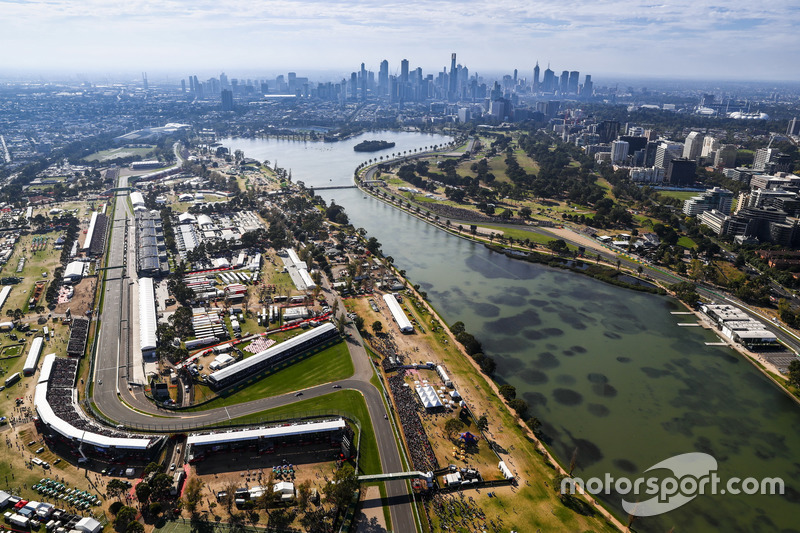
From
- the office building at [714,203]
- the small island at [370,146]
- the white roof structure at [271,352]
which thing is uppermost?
the small island at [370,146]

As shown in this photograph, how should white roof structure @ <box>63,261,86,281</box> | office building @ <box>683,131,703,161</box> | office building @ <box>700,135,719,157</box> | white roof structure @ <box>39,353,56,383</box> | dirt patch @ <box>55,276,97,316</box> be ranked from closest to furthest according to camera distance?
1. white roof structure @ <box>39,353,56,383</box>
2. dirt patch @ <box>55,276,97,316</box>
3. white roof structure @ <box>63,261,86,281</box>
4. office building @ <box>700,135,719,157</box>
5. office building @ <box>683,131,703,161</box>

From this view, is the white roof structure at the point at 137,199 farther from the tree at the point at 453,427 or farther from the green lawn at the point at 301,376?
the tree at the point at 453,427

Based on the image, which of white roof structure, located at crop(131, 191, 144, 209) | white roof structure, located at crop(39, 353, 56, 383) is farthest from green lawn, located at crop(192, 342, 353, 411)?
white roof structure, located at crop(131, 191, 144, 209)

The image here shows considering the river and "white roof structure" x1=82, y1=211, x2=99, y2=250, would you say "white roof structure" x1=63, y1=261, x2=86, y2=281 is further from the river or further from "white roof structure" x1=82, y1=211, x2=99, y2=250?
the river

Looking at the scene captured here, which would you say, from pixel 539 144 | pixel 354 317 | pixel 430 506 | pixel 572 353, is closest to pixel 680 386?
pixel 572 353

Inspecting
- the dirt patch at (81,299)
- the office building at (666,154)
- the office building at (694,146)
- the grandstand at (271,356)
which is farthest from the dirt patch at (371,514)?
the office building at (694,146)

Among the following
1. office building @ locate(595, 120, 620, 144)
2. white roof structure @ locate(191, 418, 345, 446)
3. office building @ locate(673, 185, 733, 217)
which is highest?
office building @ locate(595, 120, 620, 144)

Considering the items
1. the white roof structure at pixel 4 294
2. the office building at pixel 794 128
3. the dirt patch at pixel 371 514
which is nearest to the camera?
the dirt patch at pixel 371 514
